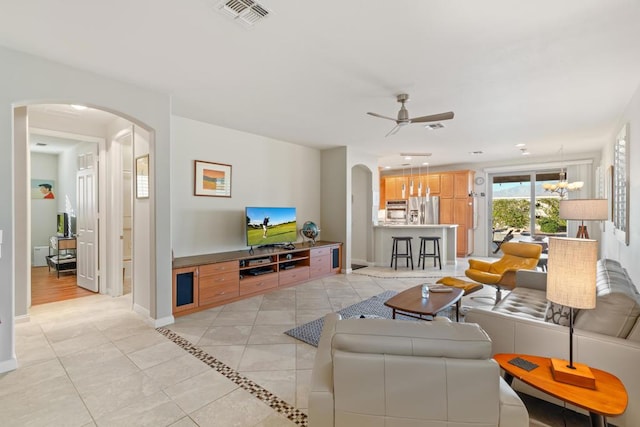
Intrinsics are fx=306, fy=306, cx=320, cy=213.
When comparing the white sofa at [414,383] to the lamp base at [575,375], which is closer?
the white sofa at [414,383]

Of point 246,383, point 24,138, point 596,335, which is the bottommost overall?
point 246,383

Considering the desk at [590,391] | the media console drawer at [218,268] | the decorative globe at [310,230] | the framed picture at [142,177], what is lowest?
the desk at [590,391]

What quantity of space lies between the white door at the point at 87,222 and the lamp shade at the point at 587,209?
6.86 meters

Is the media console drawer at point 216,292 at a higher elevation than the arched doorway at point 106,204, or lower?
lower

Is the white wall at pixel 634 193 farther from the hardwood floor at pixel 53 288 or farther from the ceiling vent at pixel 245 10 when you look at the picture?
the hardwood floor at pixel 53 288

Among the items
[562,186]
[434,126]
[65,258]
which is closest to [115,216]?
[65,258]

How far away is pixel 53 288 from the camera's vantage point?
16.3 feet

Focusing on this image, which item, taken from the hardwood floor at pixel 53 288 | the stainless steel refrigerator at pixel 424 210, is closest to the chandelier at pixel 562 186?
the stainless steel refrigerator at pixel 424 210

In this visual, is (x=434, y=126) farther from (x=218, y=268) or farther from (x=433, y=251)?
(x=218, y=268)

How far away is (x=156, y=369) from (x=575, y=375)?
9.37ft

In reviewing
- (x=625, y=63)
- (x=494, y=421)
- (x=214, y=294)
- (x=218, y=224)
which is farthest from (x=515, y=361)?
(x=218, y=224)

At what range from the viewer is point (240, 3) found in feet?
6.43

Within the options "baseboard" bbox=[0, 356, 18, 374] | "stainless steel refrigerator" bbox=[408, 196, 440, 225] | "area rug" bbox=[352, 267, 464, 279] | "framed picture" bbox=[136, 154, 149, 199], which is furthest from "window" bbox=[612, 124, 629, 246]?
"baseboard" bbox=[0, 356, 18, 374]

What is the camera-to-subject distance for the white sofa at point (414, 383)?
1.17m
